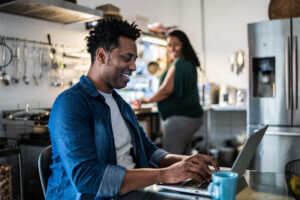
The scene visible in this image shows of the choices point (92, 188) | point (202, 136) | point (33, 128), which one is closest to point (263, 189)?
point (92, 188)

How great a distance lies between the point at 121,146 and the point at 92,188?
13.3 inches

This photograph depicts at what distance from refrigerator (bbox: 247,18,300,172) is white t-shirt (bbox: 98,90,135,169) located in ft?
7.34

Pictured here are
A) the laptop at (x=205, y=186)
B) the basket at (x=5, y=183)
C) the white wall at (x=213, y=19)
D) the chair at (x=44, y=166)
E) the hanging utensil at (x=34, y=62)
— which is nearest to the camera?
the laptop at (x=205, y=186)

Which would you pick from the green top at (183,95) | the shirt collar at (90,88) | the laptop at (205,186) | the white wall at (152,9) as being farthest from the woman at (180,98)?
the laptop at (205,186)

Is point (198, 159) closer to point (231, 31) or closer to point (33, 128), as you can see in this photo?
point (33, 128)

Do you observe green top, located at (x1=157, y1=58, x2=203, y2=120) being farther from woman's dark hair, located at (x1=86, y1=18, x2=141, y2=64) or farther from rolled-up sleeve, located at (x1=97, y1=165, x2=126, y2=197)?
rolled-up sleeve, located at (x1=97, y1=165, x2=126, y2=197)

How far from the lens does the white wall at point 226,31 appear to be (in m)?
4.60

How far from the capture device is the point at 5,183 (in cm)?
194

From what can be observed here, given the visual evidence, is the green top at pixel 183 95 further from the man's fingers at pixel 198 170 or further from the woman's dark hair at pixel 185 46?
the man's fingers at pixel 198 170

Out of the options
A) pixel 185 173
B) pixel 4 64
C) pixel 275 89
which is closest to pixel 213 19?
pixel 275 89

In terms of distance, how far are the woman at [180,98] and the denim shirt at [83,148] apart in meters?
1.34

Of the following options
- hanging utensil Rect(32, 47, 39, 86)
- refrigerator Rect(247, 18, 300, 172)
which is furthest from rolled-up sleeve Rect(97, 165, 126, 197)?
refrigerator Rect(247, 18, 300, 172)

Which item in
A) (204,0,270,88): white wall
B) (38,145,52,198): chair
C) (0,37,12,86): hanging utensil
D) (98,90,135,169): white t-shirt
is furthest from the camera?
(204,0,270,88): white wall

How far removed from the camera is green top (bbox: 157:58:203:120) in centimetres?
264
